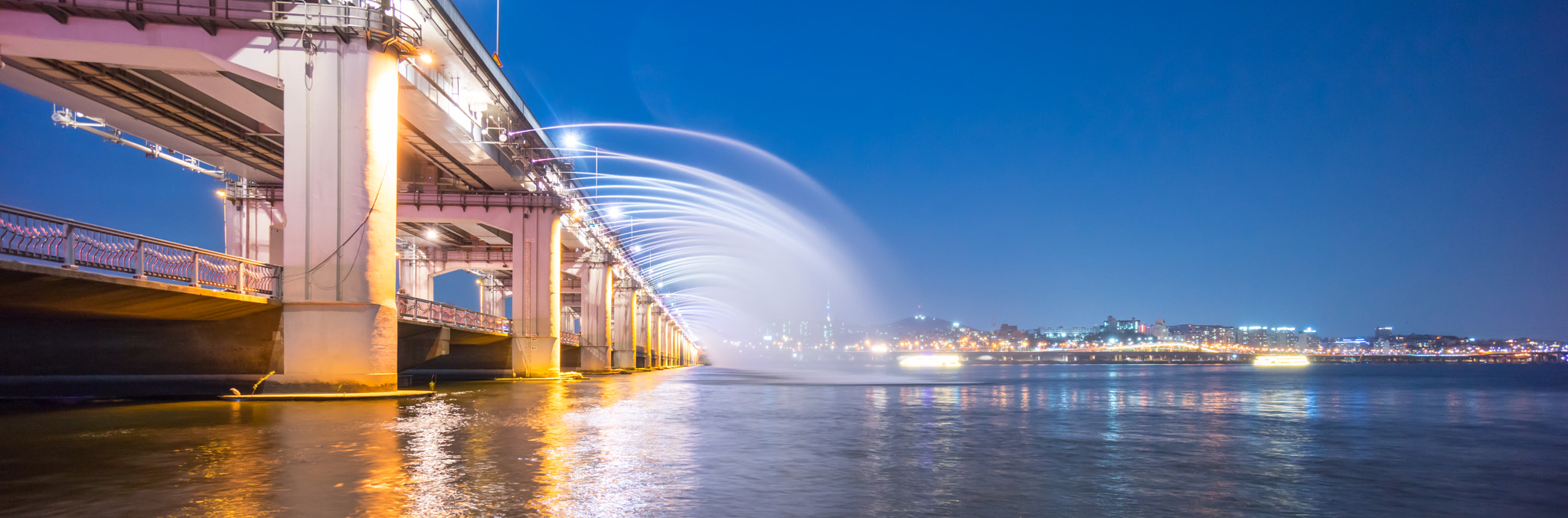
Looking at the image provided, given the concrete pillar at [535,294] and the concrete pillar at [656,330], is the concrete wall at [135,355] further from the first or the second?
the concrete pillar at [656,330]

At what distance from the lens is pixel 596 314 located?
66.9 meters

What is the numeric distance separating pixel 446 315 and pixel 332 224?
15.3m

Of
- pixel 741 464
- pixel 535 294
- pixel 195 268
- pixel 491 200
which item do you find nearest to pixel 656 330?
pixel 535 294

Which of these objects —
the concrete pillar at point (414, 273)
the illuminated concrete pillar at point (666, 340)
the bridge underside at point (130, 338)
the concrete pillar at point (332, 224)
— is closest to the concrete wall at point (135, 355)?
the bridge underside at point (130, 338)

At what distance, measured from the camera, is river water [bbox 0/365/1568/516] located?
23.9 ft

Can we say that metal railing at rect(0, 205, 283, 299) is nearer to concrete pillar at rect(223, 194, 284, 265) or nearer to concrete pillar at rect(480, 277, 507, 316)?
concrete pillar at rect(223, 194, 284, 265)

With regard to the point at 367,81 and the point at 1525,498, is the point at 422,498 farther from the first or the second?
the point at 367,81

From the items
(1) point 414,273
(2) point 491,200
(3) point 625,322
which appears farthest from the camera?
(3) point 625,322

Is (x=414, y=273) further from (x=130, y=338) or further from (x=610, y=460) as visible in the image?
(x=610, y=460)

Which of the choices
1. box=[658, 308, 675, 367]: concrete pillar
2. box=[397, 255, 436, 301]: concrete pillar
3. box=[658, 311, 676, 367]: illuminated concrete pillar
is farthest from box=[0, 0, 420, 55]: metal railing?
box=[658, 311, 676, 367]: illuminated concrete pillar

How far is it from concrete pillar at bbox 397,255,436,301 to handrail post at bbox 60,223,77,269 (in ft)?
153

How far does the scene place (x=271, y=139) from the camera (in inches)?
1358

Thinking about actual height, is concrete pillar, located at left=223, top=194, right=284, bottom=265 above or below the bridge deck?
above

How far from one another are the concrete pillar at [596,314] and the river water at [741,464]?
45392 mm
